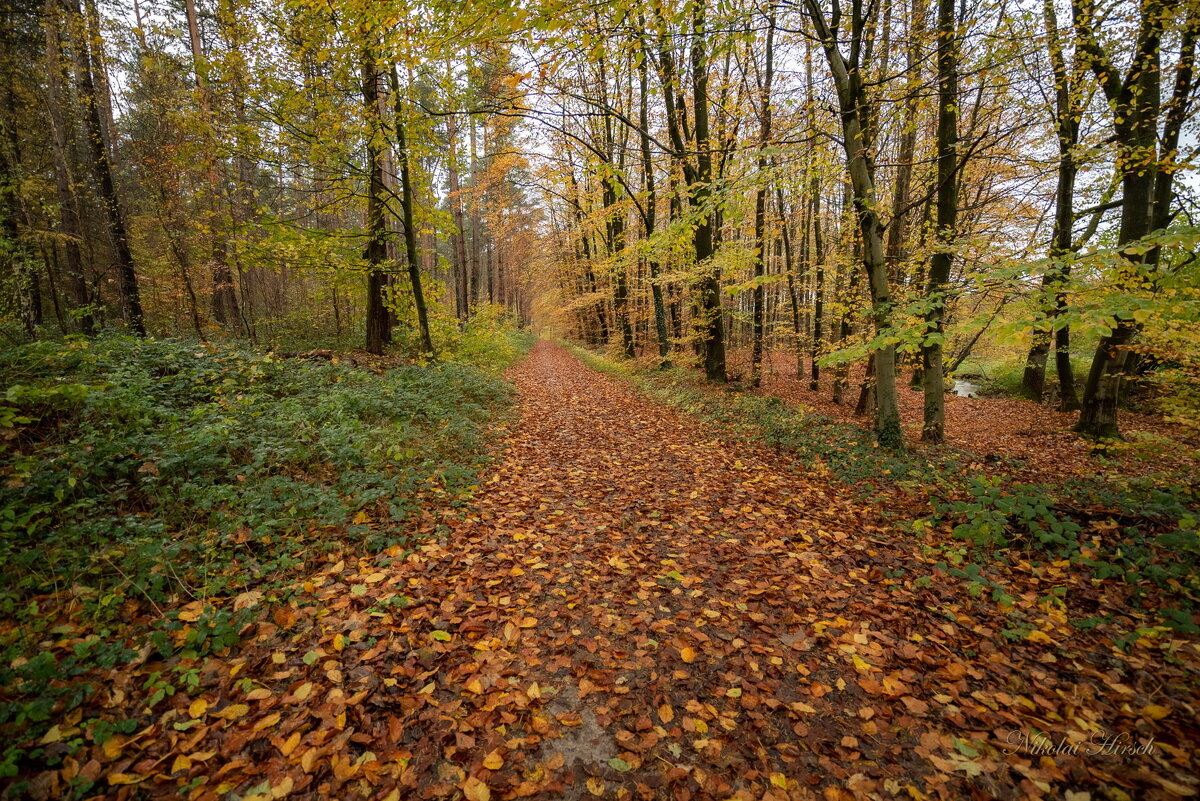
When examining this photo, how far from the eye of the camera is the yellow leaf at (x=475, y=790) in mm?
2246

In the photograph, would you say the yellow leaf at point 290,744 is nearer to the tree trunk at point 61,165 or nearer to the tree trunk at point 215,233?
the tree trunk at point 215,233

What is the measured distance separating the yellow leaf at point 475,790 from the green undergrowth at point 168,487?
6.42ft

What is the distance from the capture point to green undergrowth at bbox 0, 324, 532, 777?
281 cm

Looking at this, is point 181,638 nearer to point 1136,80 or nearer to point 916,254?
point 916,254

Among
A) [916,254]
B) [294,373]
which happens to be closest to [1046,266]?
[916,254]

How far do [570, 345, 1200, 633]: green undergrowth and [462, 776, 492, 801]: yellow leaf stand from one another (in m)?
4.18

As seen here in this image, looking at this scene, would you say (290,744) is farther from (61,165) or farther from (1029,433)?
(61,165)

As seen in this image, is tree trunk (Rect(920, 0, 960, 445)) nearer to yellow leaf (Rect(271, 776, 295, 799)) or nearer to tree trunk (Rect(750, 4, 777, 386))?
tree trunk (Rect(750, 4, 777, 386))

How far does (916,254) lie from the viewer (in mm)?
7961

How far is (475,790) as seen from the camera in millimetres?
2279

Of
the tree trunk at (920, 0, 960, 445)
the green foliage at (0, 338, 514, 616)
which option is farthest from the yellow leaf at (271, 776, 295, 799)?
the tree trunk at (920, 0, 960, 445)

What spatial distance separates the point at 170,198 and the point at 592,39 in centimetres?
1232

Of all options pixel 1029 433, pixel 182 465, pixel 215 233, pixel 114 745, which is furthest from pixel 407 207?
pixel 1029 433

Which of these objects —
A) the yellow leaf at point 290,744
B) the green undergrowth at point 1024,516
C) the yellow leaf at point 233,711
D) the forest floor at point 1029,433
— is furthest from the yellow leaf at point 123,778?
the forest floor at point 1029,433
